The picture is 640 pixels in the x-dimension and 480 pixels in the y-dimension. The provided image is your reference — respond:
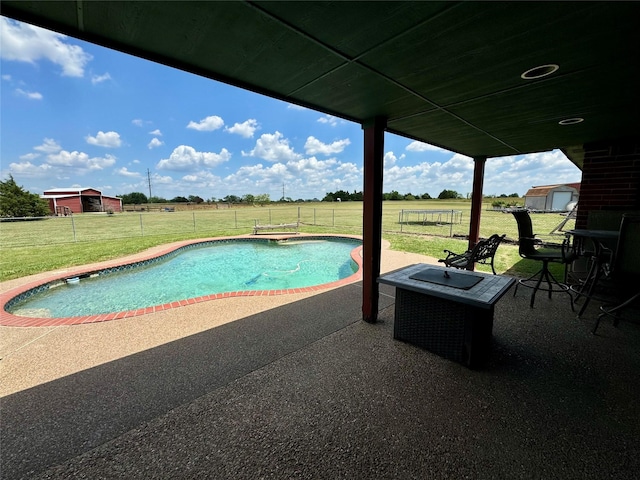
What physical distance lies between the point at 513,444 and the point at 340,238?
8.84m

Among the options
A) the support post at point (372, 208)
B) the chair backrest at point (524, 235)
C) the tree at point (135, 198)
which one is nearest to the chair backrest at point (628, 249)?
the chair backrest at point (524, 235)

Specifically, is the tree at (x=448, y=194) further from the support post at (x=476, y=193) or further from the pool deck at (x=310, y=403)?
the pool deck at (x=310, y=403)

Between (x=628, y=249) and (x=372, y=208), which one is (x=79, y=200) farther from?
(x=628, y=249)

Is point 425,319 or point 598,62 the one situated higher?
point 598,62

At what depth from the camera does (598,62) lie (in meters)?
1.75

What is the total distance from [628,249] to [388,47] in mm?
3082

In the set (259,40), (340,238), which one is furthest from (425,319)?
(340,238)

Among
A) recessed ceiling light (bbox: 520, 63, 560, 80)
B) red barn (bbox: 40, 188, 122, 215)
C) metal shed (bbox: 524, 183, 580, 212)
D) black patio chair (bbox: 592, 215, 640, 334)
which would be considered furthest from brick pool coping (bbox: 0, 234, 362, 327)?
red barn (bbox: 40, 188, 122, 215)

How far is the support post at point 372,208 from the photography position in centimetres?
276

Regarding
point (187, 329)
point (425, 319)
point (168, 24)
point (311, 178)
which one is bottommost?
point (187, 329)

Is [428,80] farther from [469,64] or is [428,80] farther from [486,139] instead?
[486,139]

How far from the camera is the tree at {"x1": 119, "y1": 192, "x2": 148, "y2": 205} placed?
150 ft

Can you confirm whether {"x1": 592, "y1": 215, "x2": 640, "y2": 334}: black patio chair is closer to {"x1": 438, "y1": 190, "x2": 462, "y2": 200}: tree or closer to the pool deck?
the pool deck

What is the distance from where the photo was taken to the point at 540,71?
6.17 feet
